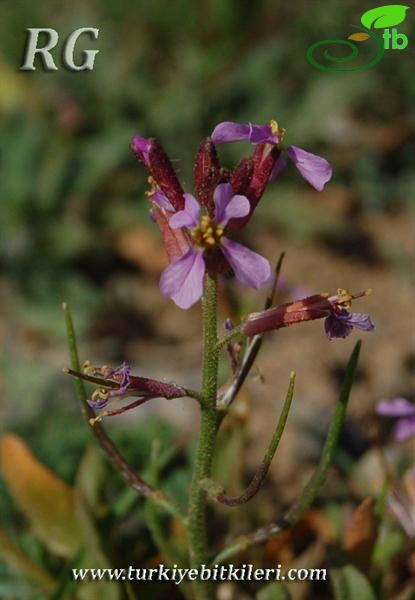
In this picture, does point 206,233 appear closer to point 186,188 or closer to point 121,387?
point 121,387

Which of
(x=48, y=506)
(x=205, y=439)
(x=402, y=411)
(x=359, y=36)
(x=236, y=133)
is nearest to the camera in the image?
(x=236, y=133)

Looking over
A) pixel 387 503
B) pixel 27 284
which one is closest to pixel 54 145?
pixel 27 284

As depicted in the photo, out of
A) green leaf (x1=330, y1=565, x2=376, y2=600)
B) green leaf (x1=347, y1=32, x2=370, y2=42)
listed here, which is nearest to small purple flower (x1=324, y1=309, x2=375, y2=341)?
green leaf (x1=330, y1=565, x2=376, y2=600)

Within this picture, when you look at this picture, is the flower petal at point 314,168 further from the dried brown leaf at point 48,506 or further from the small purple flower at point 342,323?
the dried brown leaf at point 48,506

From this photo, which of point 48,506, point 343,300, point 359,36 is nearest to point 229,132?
point 343,300

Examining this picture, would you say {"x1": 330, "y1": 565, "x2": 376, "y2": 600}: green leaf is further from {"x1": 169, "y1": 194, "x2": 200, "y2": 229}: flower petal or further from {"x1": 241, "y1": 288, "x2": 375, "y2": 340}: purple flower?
{"x1": 169, "y1": 194, "x2": 200, "y2": 229}: flower petal

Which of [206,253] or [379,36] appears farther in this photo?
[379,36]

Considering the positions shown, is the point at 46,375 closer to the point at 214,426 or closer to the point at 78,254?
the point at 78,254
